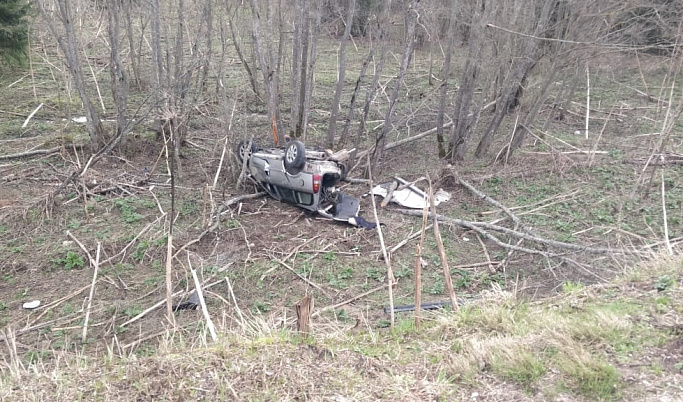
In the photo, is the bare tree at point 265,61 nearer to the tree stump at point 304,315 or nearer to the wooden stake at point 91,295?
the wooden stake at point 91,295

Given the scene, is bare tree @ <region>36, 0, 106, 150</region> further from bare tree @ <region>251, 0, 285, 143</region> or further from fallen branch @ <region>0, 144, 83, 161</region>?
bare tree @ <region>251, 0, 285, 143</region>

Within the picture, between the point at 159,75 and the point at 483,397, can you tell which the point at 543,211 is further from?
the point at 159,75

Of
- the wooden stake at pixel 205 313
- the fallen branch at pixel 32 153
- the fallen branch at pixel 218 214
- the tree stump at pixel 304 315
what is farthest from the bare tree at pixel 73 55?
the tree stump at pixel 304 315

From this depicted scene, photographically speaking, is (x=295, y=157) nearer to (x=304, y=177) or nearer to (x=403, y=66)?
(x=304, y=177)

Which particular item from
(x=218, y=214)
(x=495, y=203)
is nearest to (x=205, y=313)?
(x=218, y=214)

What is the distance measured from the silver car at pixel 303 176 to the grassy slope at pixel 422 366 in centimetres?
374

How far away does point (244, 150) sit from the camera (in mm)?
8008

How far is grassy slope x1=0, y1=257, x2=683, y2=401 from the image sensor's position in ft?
8.94

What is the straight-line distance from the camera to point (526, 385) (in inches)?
109

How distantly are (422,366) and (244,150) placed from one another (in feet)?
18.3

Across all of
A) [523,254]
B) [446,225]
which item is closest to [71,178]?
[446,225]

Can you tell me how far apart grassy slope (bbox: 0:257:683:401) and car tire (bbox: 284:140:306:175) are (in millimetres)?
3596

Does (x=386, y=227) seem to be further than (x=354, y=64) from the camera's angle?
No

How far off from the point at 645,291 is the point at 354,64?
13.5 m
